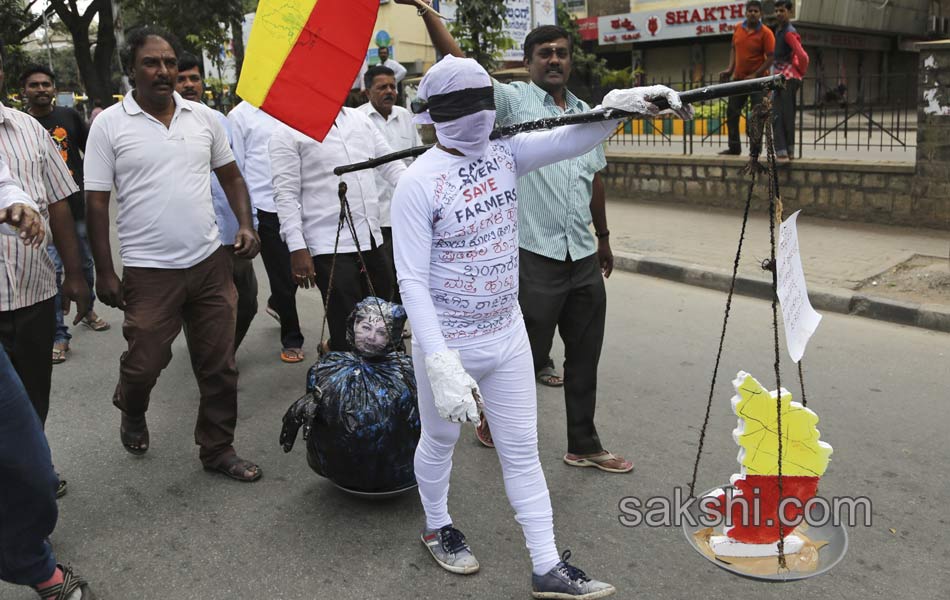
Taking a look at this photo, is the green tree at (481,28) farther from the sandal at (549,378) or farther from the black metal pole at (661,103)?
the black metal pole at (661,103)

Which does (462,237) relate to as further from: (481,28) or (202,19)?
(202,19)

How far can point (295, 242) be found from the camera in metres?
4.32

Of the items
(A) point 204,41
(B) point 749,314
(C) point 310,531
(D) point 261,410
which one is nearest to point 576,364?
(C) point 310,531

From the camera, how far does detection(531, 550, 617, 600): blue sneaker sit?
2828mm

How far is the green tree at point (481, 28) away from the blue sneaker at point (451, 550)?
8994 mm

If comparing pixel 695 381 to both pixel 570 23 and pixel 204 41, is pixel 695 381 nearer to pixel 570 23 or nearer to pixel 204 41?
pixel 204 41

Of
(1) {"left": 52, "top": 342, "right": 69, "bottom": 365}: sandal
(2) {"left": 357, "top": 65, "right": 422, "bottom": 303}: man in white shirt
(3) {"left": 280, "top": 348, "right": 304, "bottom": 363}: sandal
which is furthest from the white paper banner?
(1) {"left": 52, "top": 342, "right": 69, "bottom": 365}: sandal

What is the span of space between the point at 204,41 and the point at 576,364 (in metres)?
16.0

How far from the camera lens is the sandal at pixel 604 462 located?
3.90m

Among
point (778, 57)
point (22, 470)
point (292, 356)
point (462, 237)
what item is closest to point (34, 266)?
point (22, 470)

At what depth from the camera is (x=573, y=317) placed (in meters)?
3.90

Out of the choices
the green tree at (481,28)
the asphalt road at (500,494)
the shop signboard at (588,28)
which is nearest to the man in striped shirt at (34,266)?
the asphalt road at (500,494)

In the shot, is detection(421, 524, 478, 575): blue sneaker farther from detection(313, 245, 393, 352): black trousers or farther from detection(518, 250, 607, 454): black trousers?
detection(313, 245, 393, 352): black trousers

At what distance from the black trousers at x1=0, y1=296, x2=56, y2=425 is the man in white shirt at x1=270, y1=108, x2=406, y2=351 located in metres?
1.25
